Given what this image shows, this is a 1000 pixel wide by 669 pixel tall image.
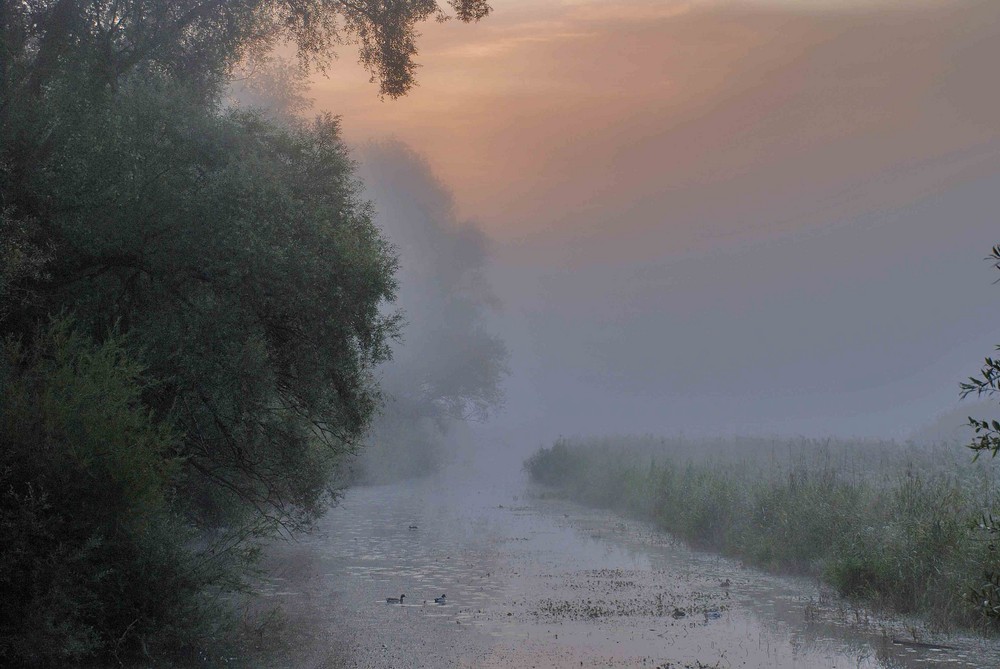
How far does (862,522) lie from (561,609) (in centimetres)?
700

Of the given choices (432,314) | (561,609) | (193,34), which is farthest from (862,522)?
(432,314)

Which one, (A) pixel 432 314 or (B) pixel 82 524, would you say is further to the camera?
(A) pixel 432 314

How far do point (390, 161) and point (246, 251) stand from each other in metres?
66.8

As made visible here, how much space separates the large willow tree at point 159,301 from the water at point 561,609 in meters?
2.21

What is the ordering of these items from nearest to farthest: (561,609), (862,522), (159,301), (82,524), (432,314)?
(82,524), (159,301), (561,609), (862,522), (432,314)

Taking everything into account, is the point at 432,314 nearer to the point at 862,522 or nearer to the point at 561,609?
the point at 862,522

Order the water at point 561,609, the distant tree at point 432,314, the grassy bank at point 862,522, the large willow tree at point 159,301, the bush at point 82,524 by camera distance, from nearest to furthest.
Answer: the bush at point 82,524 < the large willow tree at point 159,301 < the water at point 561,609 < the grassy bank at point 862,522 < the distant tree at point 432,314

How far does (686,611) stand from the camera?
635 inches

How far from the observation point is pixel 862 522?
63.0 ft

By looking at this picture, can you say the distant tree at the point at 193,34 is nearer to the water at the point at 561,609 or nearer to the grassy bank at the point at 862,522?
the water at the point at 561,609

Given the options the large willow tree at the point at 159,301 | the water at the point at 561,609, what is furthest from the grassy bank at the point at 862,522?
the large willow tree at the point at 159,301

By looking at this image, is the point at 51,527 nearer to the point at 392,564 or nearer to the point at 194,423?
the point at 194,423

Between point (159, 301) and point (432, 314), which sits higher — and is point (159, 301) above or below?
below

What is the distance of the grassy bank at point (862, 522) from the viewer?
49.7 feet
